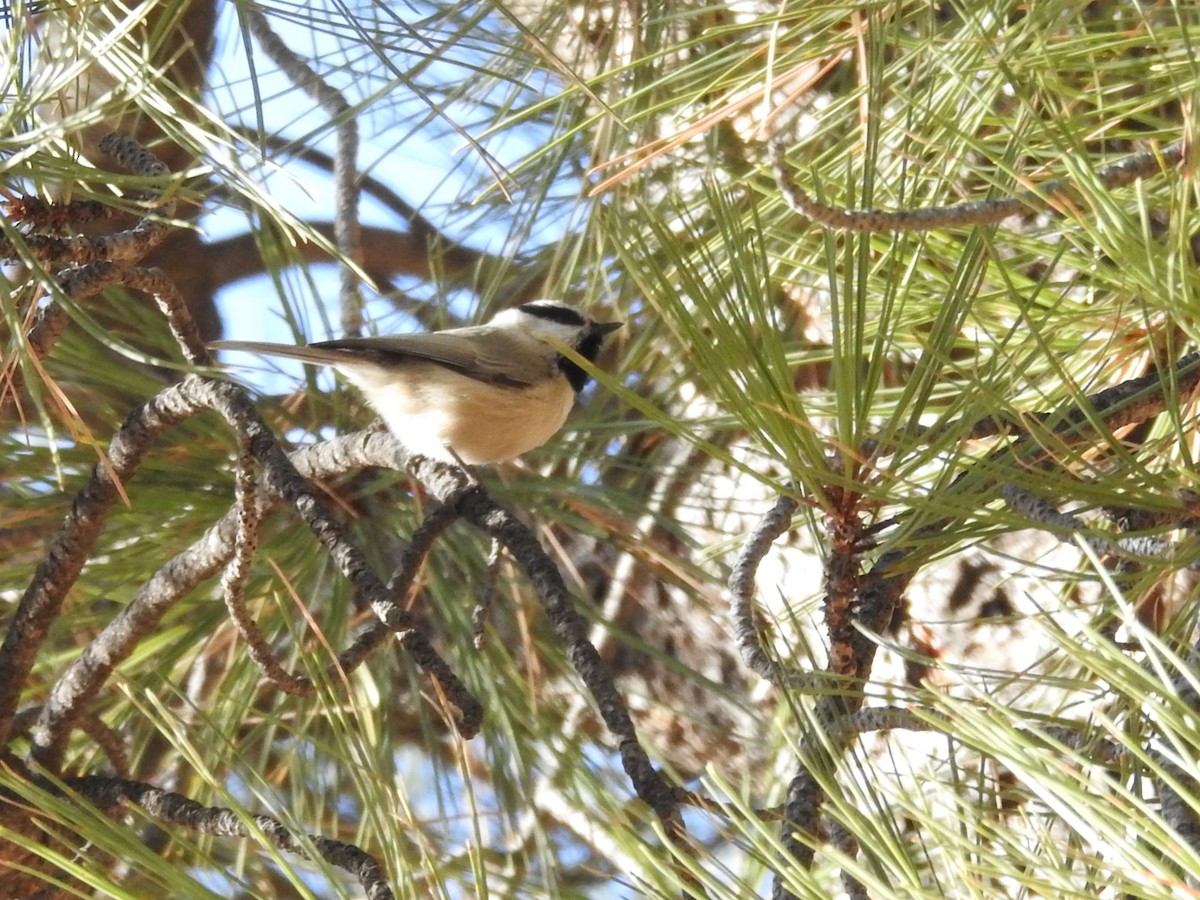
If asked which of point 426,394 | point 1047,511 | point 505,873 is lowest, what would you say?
point 505,873

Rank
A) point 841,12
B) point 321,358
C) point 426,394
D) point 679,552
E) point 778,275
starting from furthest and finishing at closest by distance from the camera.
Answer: point 679,552
point 426,394
point 321,358
point 778,275
point 841,12

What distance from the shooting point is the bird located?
169cm

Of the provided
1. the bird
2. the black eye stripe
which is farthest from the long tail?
the black eye stripe

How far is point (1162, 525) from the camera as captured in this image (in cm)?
77

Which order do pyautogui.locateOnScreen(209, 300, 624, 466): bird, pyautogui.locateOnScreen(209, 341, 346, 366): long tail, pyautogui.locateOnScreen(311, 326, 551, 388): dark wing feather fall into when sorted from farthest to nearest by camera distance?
pyautogui.locateOnScreen(311, 326, 551, 388): dark wing feather, pyautogui.locateOnScreen(209, 300, 624, 466): bird, pyautogui.locateOnScreen(209, 341, 346, 366): long tail

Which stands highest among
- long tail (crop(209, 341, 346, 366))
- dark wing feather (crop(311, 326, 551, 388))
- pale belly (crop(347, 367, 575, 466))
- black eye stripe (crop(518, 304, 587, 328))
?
black eye stripe (crop(518, 304, 587, 328))

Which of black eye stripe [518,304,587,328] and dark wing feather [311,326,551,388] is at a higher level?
black eye stripe [518,304,587,328]

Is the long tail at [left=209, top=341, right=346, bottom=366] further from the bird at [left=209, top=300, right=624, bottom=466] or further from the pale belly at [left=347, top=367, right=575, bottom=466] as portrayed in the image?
the pale belly at [left=347, top=367, right=575, bottom=466]

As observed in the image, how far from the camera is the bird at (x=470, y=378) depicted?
1.69 meters

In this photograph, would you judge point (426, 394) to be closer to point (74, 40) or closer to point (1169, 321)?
point (74, 40)

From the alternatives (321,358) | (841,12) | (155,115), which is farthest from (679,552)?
(155,115)

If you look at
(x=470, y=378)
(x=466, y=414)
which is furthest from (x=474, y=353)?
(x=466, y=414)

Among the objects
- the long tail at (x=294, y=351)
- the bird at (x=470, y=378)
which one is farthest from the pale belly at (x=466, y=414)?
the long tail at (x=294, y=351)

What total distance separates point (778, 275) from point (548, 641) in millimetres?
652
